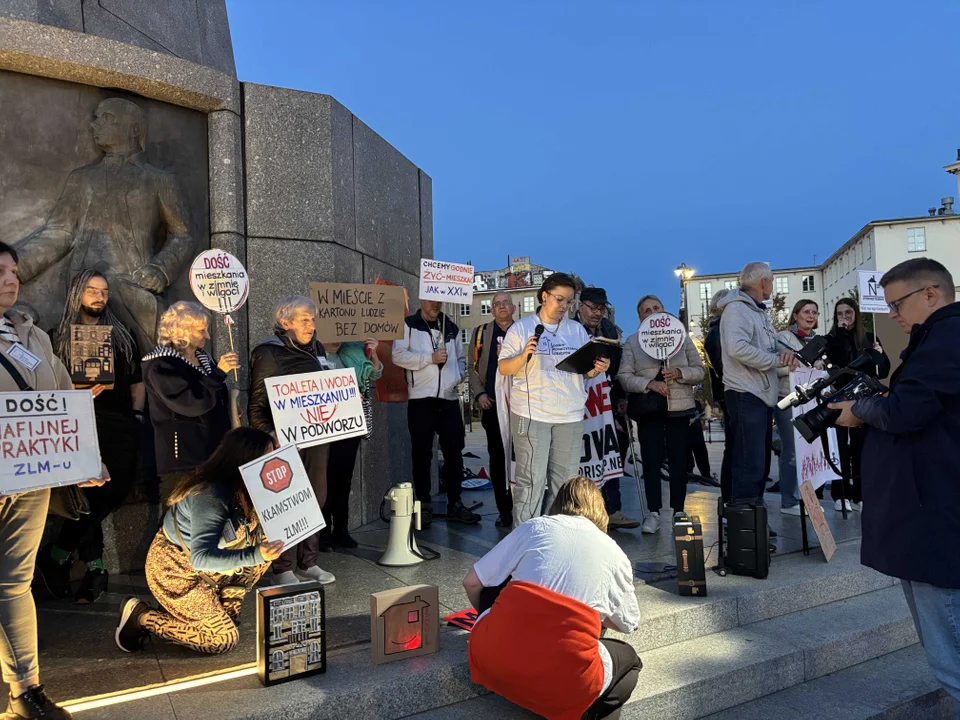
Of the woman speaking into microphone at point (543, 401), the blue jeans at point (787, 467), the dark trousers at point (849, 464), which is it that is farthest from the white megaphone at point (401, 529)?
the dark trousers at point (849, 464)

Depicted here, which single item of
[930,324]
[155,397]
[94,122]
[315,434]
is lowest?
[315,434]

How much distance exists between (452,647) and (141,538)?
2.74 meters

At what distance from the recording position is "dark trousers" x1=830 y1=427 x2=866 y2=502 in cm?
691

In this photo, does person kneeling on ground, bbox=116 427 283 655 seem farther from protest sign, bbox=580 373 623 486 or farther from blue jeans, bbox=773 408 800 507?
blue jeans, bbox=773 408 800 507

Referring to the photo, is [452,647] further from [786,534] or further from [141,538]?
[786,534]

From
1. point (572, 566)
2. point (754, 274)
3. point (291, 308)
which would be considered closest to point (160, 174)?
point (291, 308)

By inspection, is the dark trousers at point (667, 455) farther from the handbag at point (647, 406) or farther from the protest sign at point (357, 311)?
the protest sign at point (357, 311)

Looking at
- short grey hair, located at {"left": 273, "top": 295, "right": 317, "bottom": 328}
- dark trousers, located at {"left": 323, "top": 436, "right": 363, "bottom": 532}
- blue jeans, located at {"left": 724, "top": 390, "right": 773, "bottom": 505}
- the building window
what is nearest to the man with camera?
blue jeans, located at {"left": 724, "top": 390, "right": 773, "bottom": 505}

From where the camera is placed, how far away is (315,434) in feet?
14.8

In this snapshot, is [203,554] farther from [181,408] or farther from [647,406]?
[647,406]

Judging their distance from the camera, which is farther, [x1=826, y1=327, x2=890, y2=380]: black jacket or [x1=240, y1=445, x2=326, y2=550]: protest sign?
[x1=826, y1=327, x2=890, y2=380]: black jacket

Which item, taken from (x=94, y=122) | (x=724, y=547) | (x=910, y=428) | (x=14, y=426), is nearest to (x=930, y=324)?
(x=910, y=428)

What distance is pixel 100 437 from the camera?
15.3ft

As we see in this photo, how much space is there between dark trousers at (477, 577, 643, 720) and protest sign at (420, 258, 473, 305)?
11.6 ft
